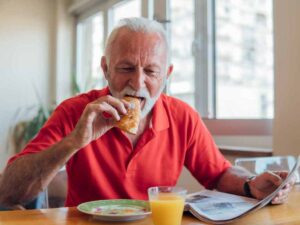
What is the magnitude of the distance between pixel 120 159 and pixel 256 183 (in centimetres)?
47

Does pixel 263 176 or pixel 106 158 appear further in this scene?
pixel 106 158

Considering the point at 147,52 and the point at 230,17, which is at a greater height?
the point at 230,17

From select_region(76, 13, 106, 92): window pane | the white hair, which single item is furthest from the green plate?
select_region(76, 13, 106, 92): window pane

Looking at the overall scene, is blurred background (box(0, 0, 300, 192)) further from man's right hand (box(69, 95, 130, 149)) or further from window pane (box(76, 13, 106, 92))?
man's right hand (box(69, 95, 130, 149))

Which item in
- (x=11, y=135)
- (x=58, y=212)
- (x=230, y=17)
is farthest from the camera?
(x=11, y=135)

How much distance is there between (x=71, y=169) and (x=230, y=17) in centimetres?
156

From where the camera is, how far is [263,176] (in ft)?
4.14

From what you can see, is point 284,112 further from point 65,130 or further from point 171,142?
point 65,130

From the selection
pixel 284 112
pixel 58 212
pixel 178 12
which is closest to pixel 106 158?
pixel 58 212

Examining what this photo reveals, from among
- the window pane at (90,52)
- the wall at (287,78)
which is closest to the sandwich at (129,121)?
the wall at (287,78)

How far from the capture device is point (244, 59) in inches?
94.8

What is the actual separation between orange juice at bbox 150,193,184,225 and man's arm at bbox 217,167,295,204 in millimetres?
383

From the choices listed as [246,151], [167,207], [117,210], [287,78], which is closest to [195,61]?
[246,151]

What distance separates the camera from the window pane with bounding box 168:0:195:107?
2763mm
